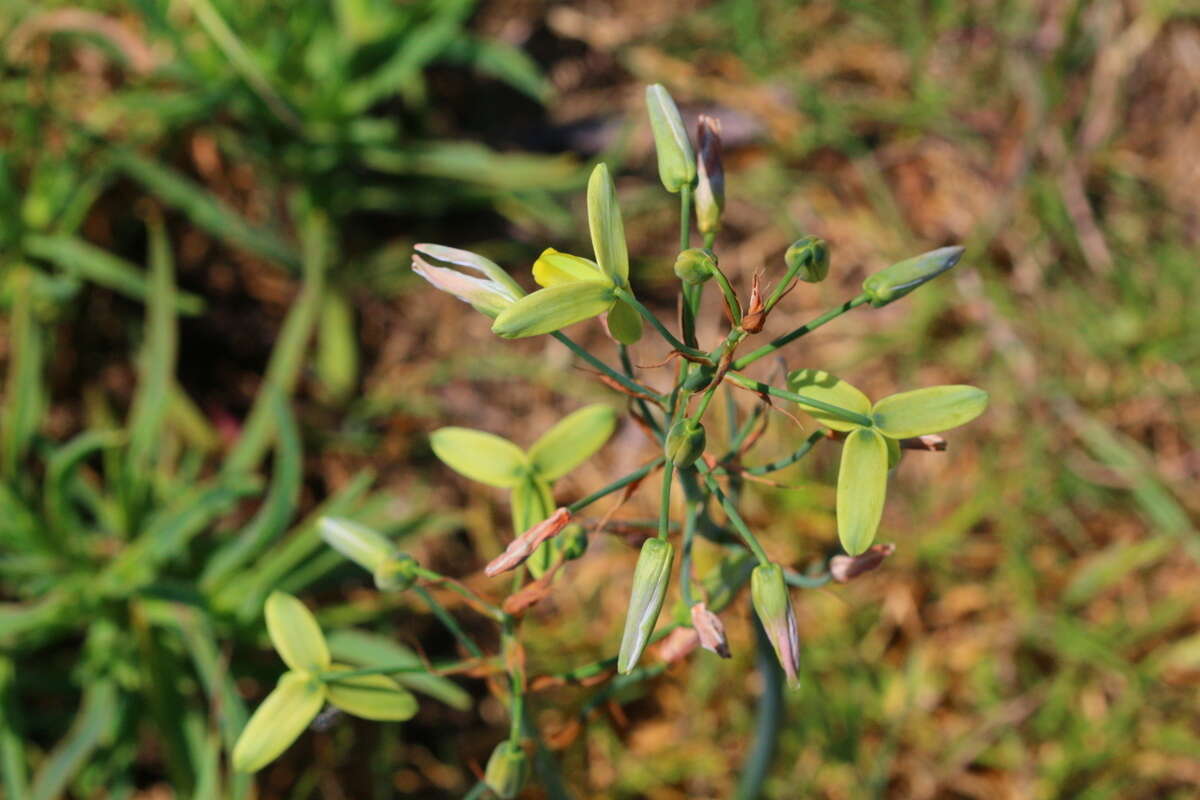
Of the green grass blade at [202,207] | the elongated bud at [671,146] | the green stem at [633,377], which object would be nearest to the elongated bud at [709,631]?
the green stem at [633,377]

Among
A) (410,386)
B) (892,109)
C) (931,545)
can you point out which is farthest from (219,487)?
(892,109)

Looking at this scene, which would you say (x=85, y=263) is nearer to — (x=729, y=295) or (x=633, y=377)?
(x=633, y=377)

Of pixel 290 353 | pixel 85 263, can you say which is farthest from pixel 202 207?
pixel 290 353

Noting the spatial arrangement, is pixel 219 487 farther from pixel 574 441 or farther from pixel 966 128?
pixel 966 128

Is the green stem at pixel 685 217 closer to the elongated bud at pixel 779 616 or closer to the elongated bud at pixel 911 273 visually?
the elongated bud at pixel 911 273

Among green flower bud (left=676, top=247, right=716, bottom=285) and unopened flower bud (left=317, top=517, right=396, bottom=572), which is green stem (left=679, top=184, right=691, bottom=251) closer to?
green flower bud (left=676, top=247, right=716, bottom=285)
